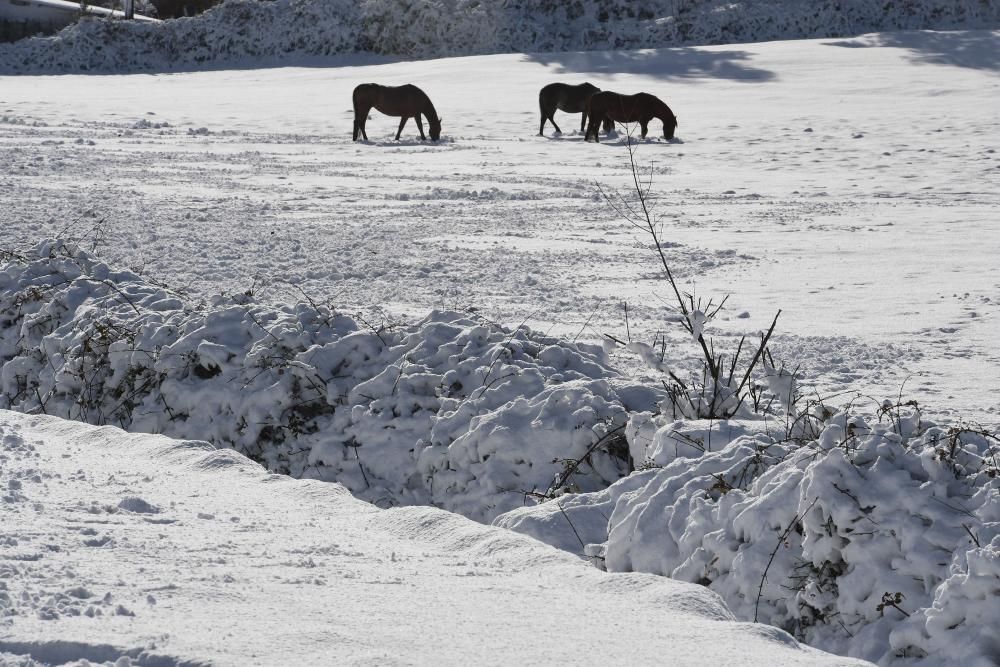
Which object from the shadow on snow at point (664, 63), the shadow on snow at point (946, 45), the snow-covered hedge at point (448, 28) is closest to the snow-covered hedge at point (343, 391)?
the shadow on snow at point (664, 63)

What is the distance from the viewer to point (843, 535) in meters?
3.57

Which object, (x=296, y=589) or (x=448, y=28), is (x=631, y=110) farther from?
(x=448, y=28)

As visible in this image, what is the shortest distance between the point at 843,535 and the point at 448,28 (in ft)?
122

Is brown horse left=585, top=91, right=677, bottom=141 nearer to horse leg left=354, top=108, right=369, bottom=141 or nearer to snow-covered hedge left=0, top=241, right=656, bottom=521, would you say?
horse leg left=354, top=108, right=369, bottom=141

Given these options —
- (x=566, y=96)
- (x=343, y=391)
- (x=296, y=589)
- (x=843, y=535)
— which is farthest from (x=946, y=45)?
(x=296, y=589)

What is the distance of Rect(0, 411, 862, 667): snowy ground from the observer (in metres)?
2.94

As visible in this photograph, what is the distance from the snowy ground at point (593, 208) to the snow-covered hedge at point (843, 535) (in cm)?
206

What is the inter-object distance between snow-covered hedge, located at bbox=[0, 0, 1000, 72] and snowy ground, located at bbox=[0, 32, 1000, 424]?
9.63 meters

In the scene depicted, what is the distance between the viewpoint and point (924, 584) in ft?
11.2

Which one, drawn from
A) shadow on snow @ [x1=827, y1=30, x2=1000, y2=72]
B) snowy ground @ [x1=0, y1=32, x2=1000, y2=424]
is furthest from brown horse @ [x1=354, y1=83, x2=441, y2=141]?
shadow on snow @ [x1=827, y1=30, x2=1000, y2=72]

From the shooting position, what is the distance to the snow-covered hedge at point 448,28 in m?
36.4

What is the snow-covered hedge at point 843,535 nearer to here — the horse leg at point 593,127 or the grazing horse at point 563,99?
the horse leg at point 593,127

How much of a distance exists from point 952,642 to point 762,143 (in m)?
16.1

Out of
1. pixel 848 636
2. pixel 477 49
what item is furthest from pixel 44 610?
pixel 477 49
